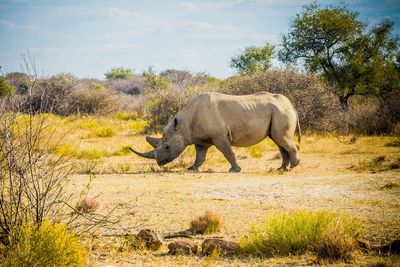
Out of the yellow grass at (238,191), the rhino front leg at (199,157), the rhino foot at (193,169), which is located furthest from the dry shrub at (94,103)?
the rhino foot at (193,169)

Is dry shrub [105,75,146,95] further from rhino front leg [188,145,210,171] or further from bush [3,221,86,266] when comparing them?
bush [3,221,86,266]

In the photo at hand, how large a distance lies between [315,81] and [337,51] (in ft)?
25.8

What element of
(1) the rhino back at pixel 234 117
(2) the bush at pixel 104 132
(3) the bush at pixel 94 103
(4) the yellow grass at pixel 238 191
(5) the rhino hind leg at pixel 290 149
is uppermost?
(3) the bush at pixel 94 103

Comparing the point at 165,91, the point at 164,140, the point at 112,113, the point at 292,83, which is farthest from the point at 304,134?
the point at 112,113

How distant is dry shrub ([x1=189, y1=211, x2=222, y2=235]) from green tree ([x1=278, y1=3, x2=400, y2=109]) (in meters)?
22.3

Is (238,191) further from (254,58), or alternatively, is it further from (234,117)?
(254,58)

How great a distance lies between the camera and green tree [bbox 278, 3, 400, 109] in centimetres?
2812

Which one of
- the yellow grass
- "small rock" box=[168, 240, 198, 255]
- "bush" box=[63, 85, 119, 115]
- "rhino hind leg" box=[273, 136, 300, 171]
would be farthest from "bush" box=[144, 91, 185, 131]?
"small rock" box=[168, 240, 198, 255]

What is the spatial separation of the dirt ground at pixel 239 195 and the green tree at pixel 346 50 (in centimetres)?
1365

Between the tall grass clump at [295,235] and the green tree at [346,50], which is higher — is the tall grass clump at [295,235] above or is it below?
below

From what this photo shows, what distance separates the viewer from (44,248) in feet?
16.5

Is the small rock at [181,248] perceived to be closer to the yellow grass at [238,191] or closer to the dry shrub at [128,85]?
the yellow grass at [238,191]

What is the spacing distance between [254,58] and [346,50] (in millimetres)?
8961

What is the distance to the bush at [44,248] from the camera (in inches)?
195
